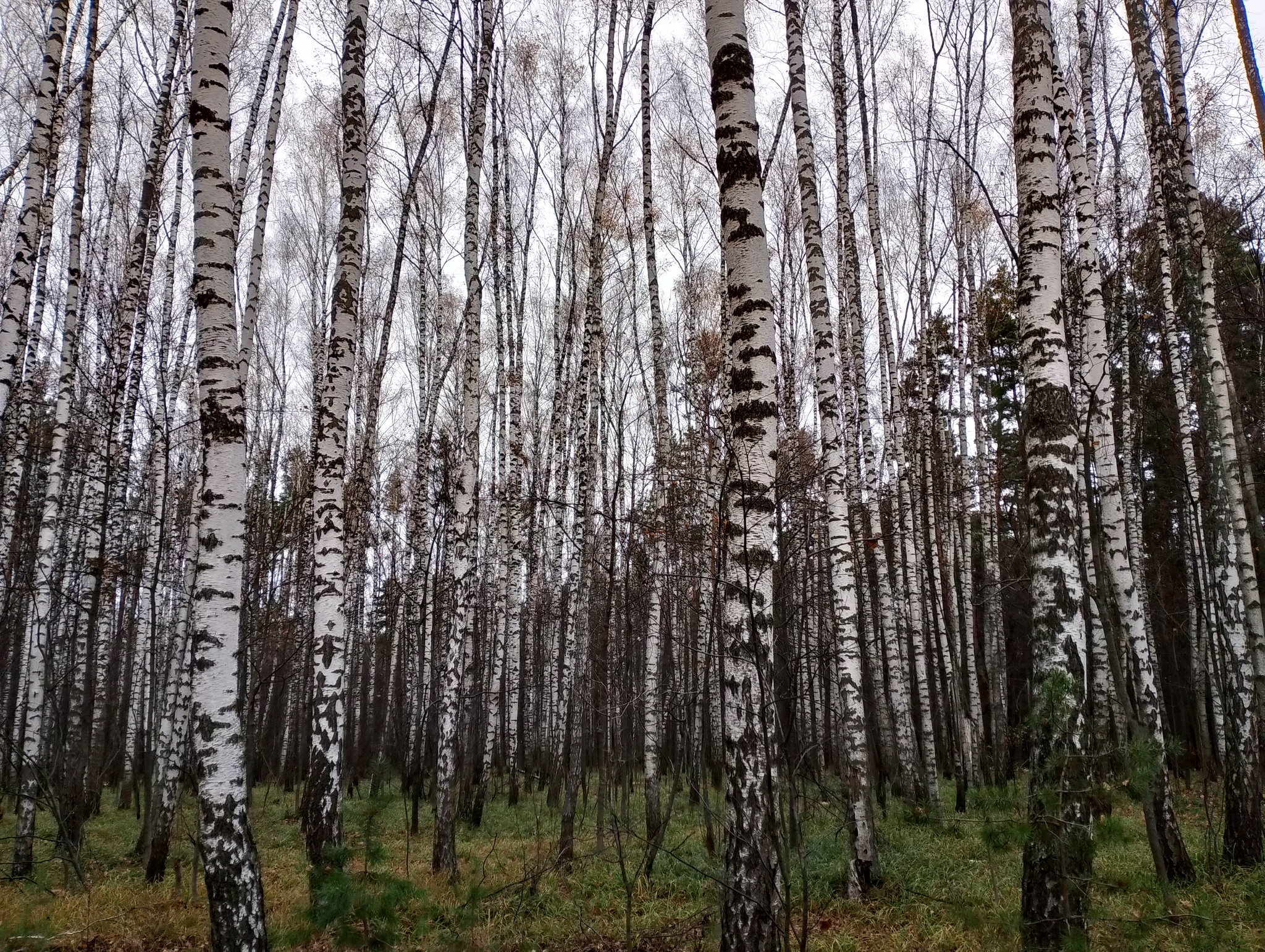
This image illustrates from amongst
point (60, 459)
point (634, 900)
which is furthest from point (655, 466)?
point (60, 459)

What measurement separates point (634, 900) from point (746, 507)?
475 centimetres

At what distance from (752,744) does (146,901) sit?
21.4 feet

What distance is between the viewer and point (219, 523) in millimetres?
4441

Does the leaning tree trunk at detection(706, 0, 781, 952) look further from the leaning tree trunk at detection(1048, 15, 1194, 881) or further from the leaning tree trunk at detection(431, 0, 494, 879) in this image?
the leaning tree trunk at detection(431, 0, 494, 879)

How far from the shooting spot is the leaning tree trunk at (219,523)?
4.02 m

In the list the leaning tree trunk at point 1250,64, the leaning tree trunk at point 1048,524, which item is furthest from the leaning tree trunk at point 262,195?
the leaning tree trunk at point 1250,64

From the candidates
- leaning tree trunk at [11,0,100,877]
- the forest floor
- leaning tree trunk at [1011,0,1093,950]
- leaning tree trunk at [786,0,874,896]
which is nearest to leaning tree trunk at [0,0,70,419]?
leaning tree trunk at [11,0,100,877]

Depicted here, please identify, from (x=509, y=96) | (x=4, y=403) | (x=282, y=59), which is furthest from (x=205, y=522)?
(x=509, y=96)

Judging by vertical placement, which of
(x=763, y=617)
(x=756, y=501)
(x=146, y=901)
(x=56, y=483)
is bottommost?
(x=146, y=901)

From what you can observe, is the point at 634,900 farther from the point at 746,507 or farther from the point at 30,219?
the point at 30,219

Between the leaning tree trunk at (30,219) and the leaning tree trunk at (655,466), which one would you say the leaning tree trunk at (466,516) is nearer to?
the leaning tree trunk at (655,466)

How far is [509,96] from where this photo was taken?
13.8 meters

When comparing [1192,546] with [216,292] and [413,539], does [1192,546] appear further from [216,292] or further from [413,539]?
[413,539]

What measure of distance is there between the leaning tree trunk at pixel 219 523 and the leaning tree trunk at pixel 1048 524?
4374 mm
